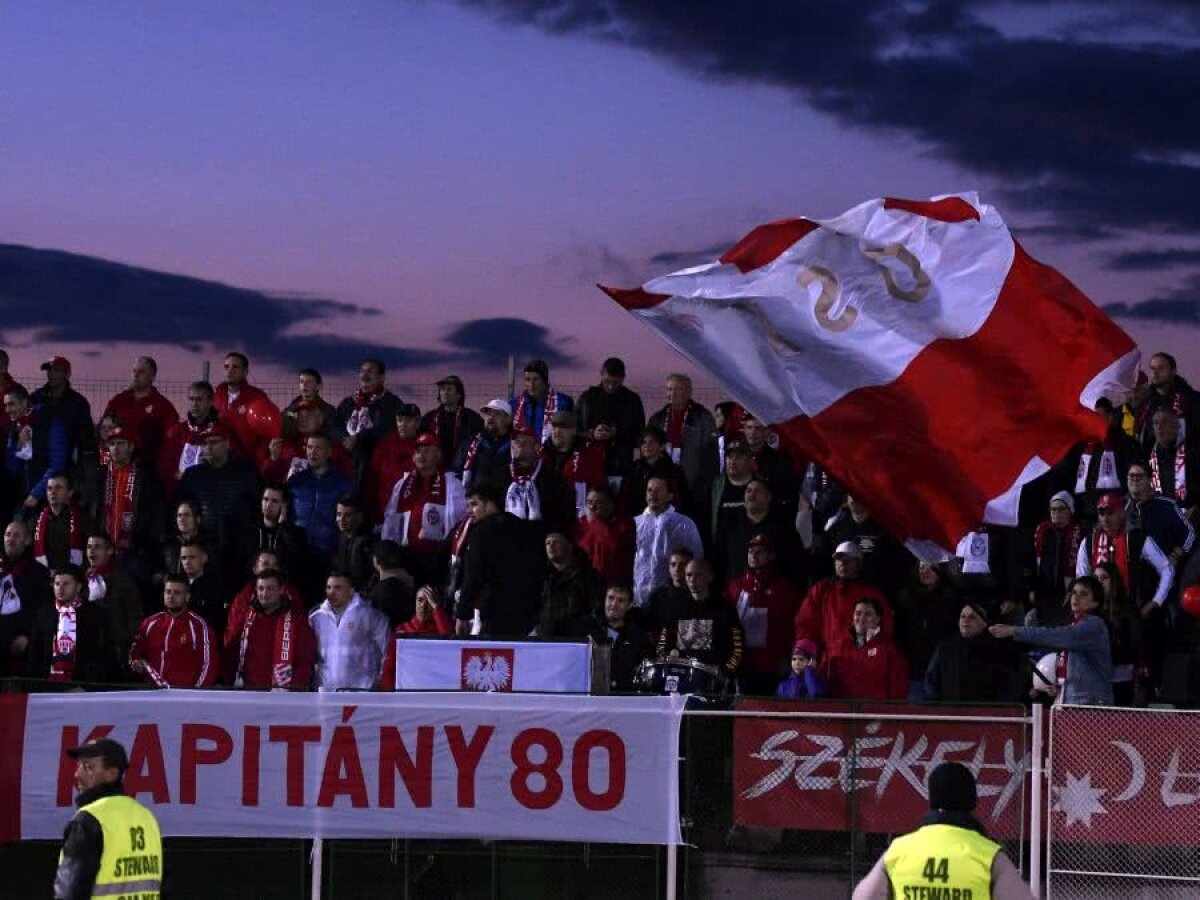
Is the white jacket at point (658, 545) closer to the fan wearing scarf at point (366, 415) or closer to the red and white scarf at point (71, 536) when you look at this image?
the fan wearing scarf at point (366, 415)

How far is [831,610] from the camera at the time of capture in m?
15.5

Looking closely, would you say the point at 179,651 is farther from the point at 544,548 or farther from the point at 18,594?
the point at 544,548

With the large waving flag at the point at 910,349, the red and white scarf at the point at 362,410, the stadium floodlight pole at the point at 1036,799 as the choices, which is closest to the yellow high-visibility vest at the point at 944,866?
the large waving flag at the point at 910,349

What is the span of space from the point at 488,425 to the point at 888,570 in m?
4.06

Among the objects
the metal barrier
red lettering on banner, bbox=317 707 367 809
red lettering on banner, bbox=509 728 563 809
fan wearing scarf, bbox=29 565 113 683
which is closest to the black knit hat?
the metal barrier

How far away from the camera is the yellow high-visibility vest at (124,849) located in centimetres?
925

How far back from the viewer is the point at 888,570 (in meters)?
16.9

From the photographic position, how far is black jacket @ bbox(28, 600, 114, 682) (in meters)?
16.6

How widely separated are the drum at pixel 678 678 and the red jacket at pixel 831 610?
2.54ft

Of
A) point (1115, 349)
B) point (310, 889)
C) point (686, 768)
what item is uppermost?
point (1115, 349)

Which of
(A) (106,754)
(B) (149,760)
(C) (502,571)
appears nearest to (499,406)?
(C) (502,571)

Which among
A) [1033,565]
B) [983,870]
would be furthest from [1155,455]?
[983,870]

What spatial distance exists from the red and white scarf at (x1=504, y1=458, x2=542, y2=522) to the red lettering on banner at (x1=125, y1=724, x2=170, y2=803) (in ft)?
13.5

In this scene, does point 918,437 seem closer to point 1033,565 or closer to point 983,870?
point 983,870
